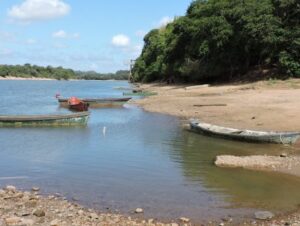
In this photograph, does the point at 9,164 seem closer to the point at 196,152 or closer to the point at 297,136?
the point at 196,152

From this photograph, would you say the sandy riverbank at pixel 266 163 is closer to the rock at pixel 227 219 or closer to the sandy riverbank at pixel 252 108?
the rock at pixel 227 219

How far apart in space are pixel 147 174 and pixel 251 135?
641 centimetres

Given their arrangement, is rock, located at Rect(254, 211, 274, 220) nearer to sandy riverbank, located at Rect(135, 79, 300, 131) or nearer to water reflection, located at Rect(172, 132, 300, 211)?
water reflection, located at Rect(172, 132, 300, 211)

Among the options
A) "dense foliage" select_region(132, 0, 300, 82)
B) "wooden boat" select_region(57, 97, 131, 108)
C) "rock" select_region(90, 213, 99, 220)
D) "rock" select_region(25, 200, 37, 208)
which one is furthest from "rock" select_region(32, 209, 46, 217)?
"dense foliage" select_region(132, 0, 300, 82)

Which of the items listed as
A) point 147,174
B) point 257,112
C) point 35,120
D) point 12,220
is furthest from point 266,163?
point 35,120

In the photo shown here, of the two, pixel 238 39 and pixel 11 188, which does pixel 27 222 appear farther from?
pixel 238 39

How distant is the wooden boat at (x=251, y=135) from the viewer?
19562 mm

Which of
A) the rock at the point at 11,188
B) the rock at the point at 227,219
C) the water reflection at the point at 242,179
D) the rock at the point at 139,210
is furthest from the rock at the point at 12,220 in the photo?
the water reflection at the point at 242,179

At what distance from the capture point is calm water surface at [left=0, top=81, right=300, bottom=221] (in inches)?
477

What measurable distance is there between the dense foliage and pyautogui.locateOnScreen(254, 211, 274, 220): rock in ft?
123

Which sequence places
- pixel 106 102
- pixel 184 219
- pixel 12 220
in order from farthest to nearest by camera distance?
pixel 106 102 < pixel 184 219 < pixel 12 220

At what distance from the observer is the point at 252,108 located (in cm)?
3039

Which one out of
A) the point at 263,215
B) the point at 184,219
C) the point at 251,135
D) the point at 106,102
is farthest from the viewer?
the point at 106,102

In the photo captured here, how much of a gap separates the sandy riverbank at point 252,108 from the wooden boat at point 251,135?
6.99ft
